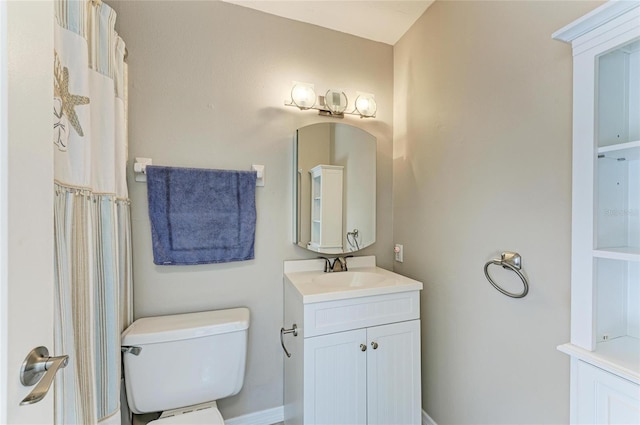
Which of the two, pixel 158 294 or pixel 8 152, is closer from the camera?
pixel 8 152

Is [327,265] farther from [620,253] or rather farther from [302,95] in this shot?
[620,253]

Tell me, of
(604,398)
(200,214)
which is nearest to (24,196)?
(200,214)

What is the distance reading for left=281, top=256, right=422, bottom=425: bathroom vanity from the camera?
1245 millimetres

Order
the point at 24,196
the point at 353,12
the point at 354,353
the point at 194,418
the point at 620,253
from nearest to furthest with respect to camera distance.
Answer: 1. the point at 24,196
2. the point at 620,253
3. the point at 194,418
4. the point at 354,353
5. the point at 353,12

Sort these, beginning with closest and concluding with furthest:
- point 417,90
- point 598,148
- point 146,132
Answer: point 598,148
point 146,132
point 417,90

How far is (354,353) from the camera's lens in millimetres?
1299

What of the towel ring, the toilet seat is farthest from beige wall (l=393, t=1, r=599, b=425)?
the toilet seat

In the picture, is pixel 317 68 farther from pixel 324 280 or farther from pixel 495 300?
pixel 495 300

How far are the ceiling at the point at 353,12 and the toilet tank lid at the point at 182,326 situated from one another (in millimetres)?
1704

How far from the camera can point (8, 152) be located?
48cm

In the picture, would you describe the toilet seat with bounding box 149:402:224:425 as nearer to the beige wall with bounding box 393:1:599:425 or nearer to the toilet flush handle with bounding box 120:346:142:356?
the toilet flush handle with bounding box 120:346:142:356

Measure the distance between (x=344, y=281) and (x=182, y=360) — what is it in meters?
0.91

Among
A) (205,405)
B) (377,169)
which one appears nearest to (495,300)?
(377,169)

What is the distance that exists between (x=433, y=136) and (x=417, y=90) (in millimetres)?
339
